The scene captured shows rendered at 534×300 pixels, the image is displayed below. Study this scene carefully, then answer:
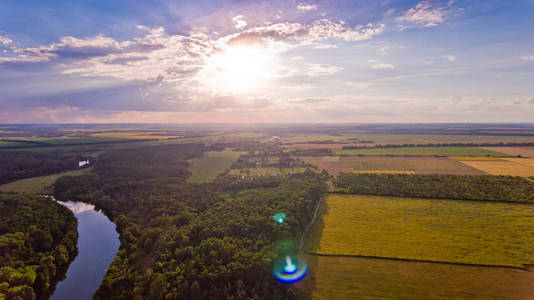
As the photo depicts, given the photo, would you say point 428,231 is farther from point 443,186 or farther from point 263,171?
point 263,171

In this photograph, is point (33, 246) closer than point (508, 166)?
Yes

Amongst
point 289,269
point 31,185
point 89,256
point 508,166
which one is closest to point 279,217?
point 289,269

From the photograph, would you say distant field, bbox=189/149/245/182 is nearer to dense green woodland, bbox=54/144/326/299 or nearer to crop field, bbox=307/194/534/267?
dense green woodland, bbox=54/144/326/299

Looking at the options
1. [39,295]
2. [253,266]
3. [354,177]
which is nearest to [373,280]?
[253,266]

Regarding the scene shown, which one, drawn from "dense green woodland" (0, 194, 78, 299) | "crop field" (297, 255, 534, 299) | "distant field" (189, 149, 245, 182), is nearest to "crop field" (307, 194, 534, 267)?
"crop field" (297, 255, 534, 299)

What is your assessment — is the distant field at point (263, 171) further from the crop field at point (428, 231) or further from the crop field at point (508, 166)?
the crop field at point (508, 166)
